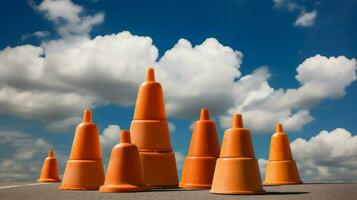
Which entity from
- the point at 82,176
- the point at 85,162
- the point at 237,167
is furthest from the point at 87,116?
the point at 237,167

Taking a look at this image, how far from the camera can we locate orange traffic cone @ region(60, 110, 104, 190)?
11703 mm

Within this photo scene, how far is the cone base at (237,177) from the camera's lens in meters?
9.31

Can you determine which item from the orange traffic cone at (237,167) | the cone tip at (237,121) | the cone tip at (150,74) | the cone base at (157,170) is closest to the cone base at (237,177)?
the orange traffic cone at (237,167)

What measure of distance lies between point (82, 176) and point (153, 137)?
7.64 feet

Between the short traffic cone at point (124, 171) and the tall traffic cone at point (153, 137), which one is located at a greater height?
the tall traffic cone at point (153, 137)

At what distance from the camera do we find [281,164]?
15.0m

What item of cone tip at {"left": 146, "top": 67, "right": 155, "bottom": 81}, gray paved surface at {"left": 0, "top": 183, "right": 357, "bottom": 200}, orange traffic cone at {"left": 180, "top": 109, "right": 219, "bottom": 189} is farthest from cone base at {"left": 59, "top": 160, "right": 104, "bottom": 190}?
cone tip at {"left": 146, "top": 67, "right": 155, "bottom": 81}

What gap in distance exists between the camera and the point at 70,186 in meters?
11.7

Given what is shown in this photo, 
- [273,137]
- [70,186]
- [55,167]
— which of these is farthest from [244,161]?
[55,167]

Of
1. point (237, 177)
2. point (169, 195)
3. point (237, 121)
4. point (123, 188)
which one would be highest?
point (237, 121)

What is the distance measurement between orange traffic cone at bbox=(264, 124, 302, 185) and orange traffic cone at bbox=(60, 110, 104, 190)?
21.3ft

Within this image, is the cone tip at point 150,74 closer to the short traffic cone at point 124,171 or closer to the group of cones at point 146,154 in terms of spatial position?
the group of cones at point 146,154

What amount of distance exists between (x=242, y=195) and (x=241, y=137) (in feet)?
4.51

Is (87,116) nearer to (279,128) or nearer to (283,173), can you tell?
(279,128)
